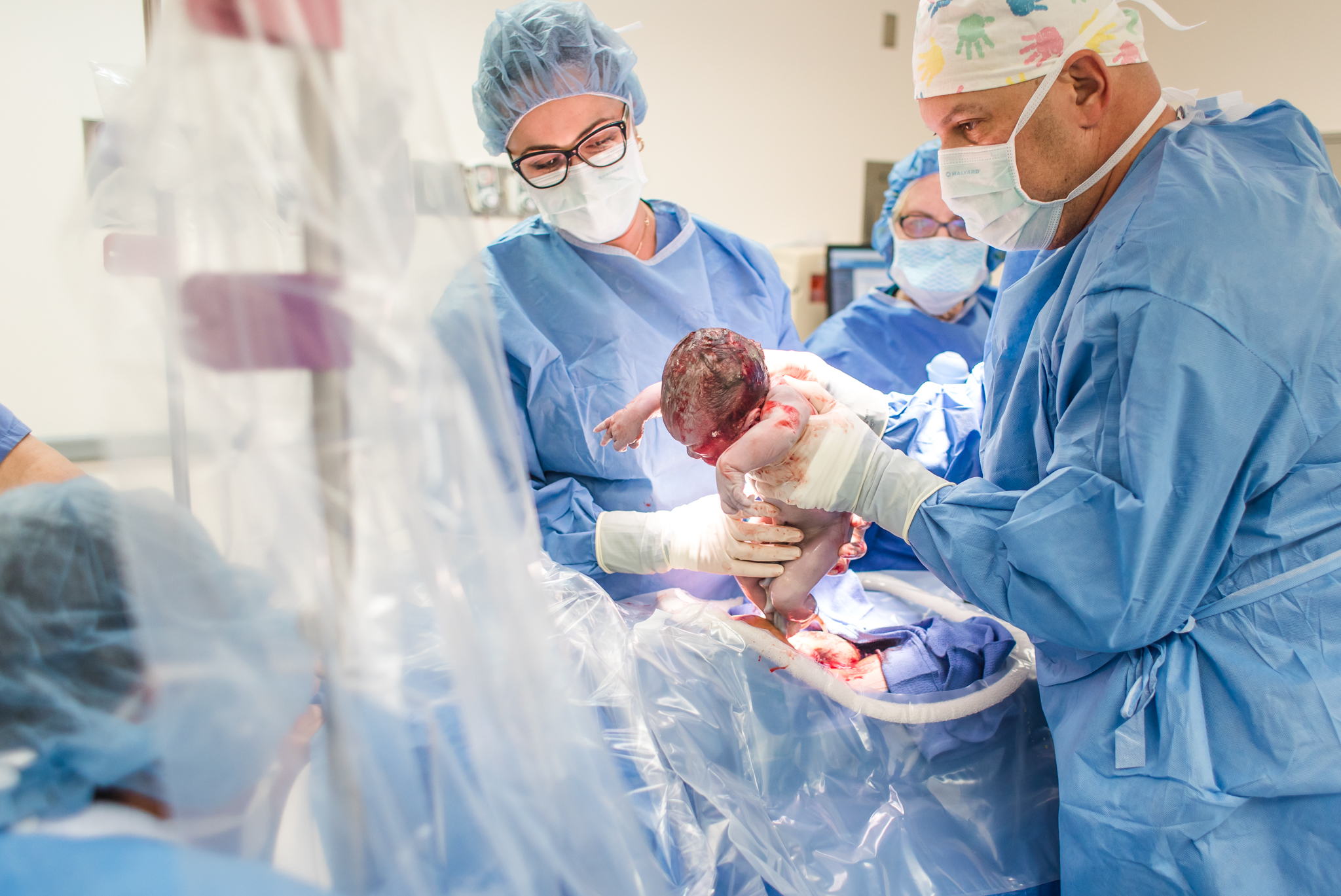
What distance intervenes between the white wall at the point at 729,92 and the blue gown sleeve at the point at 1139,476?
256 centimetres

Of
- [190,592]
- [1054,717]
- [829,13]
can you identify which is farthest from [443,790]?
[829,13]

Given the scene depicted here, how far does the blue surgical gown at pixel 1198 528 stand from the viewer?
3.08 feet

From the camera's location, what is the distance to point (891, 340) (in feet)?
9.09

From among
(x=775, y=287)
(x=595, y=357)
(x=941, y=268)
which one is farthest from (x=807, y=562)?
(x=941, y=268)

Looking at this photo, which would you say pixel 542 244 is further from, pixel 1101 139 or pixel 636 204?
pixel 1101 139

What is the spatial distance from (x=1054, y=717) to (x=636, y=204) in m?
1.31

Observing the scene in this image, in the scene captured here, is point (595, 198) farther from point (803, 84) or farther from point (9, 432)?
point (803, 84)

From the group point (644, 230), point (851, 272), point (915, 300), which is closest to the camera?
point (644, 230)

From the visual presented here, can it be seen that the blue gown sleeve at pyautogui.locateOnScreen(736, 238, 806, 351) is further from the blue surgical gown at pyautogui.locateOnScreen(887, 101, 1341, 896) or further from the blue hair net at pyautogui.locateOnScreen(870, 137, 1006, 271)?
the blue surgical gown at pyautogui.locateOnScreen(887, 101, 1341, 896)

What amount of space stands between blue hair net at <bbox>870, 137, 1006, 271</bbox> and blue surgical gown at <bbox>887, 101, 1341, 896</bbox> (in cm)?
151

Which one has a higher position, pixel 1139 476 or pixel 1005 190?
pixel 1005 190

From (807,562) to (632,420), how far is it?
426 mm

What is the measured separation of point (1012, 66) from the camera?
1.11m

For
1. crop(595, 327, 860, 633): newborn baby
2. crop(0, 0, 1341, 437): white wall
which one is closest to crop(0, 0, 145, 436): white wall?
crop(0, 0, 1341, 437): white wall
